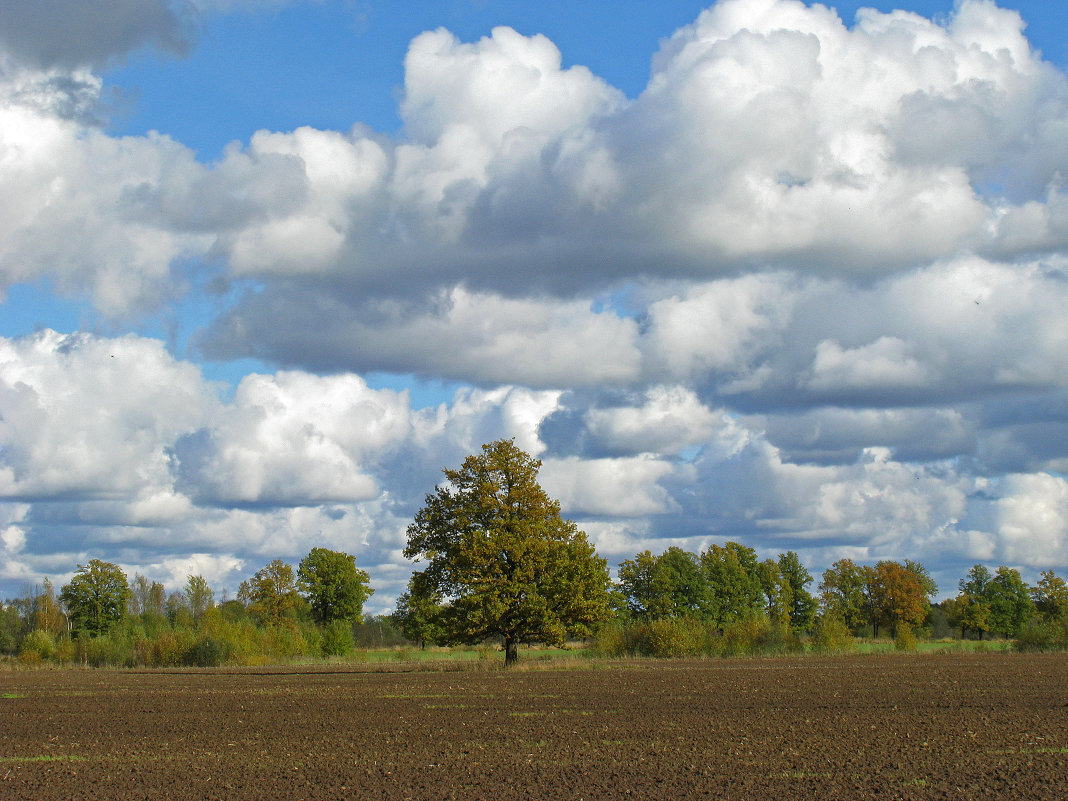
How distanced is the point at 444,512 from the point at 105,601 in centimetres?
5482

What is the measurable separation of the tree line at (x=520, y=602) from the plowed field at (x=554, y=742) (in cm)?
1120

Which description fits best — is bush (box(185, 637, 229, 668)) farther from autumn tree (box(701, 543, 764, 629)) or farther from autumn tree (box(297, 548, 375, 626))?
Result: autumn tree (box(701, 543, 764, 629))

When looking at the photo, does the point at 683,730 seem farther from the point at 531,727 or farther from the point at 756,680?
the point at 756,680

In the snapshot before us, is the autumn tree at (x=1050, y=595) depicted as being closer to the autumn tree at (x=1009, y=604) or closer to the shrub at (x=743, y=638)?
the autumn tree at (x=1009, y=604)

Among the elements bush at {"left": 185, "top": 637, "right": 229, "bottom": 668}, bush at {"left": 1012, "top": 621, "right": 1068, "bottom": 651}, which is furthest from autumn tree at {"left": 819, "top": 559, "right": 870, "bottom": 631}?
bush at {"left": 185, "top": 637, "right": 229, "bottom": 668}

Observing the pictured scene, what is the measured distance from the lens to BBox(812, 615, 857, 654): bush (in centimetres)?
7269

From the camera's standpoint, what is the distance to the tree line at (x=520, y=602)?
161 feet

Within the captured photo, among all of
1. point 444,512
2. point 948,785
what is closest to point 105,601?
point 444,512

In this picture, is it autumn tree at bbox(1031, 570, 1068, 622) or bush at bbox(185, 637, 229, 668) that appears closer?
bush at bbox(185, 637, 229, 668)

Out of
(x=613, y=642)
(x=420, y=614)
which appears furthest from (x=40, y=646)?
(x=613, y=642)

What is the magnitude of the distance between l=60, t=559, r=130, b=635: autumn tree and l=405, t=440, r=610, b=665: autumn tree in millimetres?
52431

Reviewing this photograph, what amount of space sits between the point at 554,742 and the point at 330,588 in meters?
86.7

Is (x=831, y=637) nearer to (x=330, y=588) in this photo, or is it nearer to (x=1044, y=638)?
(x=1044, y=638)

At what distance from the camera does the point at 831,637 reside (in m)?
73.1
